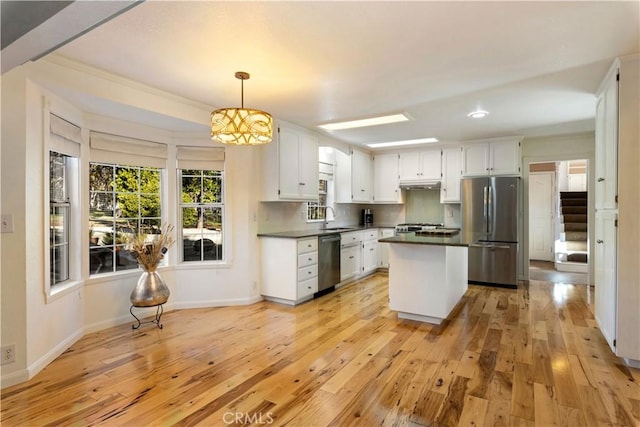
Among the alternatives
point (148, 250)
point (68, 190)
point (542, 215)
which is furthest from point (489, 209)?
point (68, 190)

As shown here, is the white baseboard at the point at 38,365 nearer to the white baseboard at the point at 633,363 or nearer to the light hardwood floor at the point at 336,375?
the light hardwood floor at the point at 336,375

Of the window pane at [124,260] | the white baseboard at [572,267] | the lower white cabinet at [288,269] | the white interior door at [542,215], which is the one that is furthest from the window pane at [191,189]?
the white interior door at [542,215]

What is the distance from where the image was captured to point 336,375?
245 cm

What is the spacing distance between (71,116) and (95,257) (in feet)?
4.51

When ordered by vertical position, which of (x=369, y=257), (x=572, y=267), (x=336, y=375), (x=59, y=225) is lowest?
(x=336, y=375)

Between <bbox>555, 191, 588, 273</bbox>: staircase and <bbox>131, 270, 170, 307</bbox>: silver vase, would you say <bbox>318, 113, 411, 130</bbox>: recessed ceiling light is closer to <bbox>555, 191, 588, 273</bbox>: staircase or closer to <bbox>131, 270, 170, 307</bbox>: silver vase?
<bbox>131, 270, 170, 307</bbox>: silver vase

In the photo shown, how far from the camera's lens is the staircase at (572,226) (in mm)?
7255

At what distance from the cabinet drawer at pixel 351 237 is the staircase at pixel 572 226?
14.6 feet

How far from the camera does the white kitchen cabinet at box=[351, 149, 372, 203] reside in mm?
6078

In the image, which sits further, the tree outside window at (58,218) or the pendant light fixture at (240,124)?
the tree outside window at (58,218)

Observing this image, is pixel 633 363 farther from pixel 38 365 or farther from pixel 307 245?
pixel 38 365

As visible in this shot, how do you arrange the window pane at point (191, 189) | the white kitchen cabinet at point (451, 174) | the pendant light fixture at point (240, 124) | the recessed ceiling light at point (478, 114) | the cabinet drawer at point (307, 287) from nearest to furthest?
the pendant light fixture at point (240, 124)
the recessed ceiling light at point (478, 114)
the window pane at point (191, 189)
the cabinet drawer at point (307, 287)
the white kitchen cabinet at point (451, 174)

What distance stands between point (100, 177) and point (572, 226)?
9.10 meters

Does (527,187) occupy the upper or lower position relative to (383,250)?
upper
